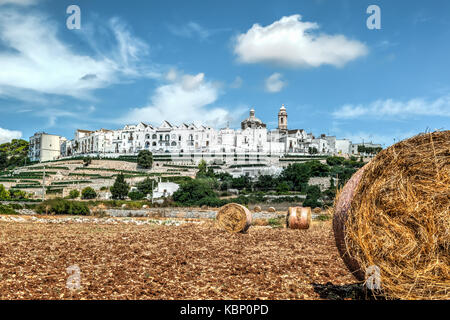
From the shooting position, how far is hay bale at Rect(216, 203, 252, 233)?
17.3 meters

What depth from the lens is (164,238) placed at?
14.1m

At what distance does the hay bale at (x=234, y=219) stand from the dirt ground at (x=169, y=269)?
3.95 metres

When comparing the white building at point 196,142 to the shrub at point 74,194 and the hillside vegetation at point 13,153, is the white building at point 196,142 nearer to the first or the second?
the hillside vegetation at point 13,153

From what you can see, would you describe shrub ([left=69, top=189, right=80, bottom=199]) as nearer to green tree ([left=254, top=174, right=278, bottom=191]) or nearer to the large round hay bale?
green tree ([left=254, top=174, right=278, bottom=191])

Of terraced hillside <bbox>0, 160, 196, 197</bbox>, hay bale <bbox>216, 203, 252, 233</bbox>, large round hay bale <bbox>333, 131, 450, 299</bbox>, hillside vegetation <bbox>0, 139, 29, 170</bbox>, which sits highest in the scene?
hillside vegetation <bbox>0, 139, 29, 170</bbox>

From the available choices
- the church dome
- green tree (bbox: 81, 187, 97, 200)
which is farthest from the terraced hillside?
the church dome

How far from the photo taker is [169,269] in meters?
8.59

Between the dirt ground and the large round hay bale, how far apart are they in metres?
1.16

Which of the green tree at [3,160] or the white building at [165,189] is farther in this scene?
the green tree at [3,160]

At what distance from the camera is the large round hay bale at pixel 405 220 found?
18.9ft

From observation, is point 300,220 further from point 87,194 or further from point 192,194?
point 87,194

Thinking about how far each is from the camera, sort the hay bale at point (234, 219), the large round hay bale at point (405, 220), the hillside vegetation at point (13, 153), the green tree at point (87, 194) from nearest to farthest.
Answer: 1. the large round hay bale at point (405, 220)
2. the hay bale at point (234, 219)
3. the green tree at point (87, 194)
4. the hillside vegetation at point (13, 153)

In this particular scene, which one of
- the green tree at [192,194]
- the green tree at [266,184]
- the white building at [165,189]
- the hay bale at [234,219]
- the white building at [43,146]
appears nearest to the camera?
the hay bale at [234,219]

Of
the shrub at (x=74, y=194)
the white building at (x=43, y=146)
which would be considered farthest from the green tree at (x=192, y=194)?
the white building at (x=43, y=146)
